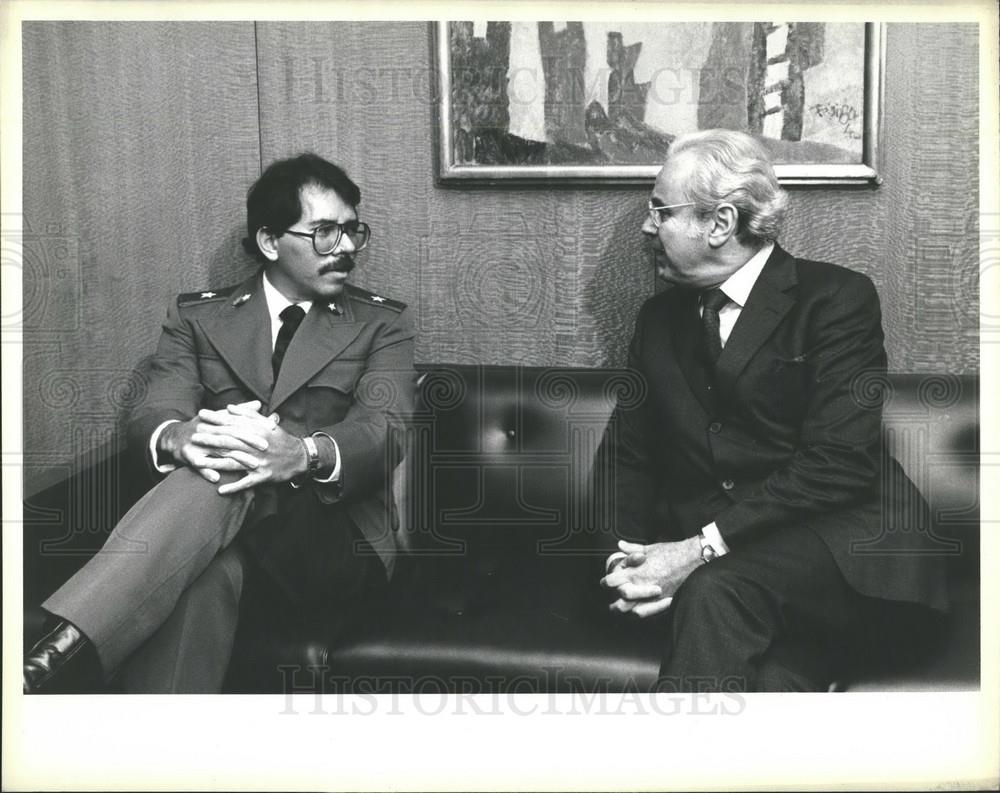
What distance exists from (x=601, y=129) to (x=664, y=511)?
3.13 ft

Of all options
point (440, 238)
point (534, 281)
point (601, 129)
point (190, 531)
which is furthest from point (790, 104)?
point (190, 531)

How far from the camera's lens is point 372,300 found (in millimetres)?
2457

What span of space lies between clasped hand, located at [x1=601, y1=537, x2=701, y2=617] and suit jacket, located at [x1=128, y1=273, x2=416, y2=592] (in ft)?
1.86

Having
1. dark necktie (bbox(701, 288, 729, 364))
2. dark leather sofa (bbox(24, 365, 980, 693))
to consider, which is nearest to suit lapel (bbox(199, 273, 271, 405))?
dark leather sofa (bbox(24, 365, 980, 693))

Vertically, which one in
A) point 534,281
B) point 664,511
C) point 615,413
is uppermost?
point 534,281

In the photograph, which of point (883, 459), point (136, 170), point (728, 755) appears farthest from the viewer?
point (136, 170)

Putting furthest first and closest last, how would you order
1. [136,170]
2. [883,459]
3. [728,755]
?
[136,170] < [883,459] < [728,755]

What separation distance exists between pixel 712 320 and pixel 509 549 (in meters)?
0.71

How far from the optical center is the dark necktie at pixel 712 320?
87.8 inches

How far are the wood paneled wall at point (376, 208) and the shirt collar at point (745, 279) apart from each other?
0.41m

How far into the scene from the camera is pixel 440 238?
2.65 metres

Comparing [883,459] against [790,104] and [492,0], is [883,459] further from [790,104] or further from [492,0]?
[492,0]
